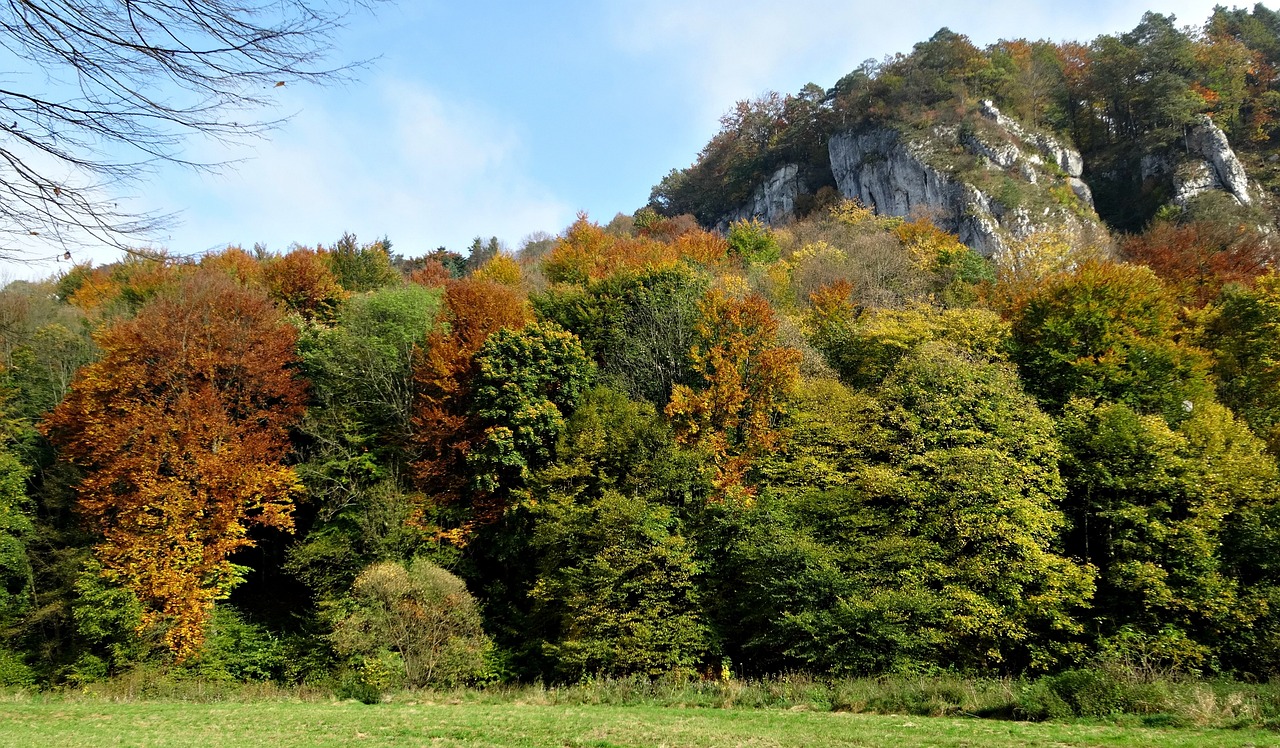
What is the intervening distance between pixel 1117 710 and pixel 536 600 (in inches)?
647

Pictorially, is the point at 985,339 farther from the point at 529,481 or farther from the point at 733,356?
the point at 529,481

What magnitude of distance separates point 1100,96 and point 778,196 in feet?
104

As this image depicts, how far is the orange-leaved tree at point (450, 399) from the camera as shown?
1019 inches

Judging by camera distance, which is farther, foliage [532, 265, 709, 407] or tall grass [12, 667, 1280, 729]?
foliage [532, 265, 709, 407]

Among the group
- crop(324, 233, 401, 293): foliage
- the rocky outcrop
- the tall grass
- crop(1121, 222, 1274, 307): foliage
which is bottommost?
the tall grass

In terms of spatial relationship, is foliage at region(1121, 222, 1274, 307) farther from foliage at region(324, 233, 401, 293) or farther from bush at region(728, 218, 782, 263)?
foliage at region(324, 233, 401, 293)

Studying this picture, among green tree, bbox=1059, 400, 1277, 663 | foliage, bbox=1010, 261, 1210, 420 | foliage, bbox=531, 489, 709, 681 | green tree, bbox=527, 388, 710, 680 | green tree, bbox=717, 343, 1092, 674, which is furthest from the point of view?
foliage, bbox=1010, 261, 1210, 420

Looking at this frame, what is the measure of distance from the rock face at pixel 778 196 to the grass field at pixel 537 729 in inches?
2550

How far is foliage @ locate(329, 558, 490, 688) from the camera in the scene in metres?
19.1

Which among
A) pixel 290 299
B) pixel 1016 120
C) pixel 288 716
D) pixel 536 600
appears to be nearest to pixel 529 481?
pixel 536 600

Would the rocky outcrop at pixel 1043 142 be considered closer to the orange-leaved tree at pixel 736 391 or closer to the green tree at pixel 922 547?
the orange-leaved tree at pixel 736 391

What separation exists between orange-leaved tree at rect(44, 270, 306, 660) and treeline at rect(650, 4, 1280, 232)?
57.9 meters

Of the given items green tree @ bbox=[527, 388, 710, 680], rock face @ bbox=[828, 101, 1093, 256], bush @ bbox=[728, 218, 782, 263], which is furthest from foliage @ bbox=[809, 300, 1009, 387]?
rock face @ bbox=[828, 101, 1093, 256]

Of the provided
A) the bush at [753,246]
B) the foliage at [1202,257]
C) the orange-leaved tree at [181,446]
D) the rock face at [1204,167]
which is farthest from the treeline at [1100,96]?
the orange-leaved tree at [181,446]
